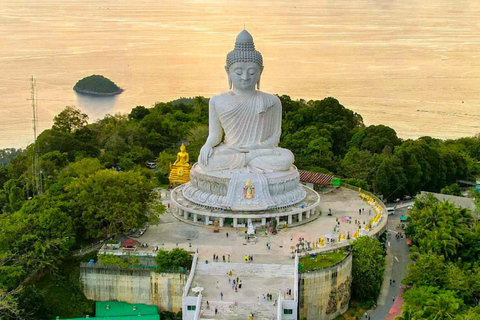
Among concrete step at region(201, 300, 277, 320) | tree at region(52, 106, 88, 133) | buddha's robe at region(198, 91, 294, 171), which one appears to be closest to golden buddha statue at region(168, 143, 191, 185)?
buddha's robe at region(198, 91, 294, 171)

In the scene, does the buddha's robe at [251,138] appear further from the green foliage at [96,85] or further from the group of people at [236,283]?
the green foliage at [96,85]

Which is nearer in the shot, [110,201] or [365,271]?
[365,271]

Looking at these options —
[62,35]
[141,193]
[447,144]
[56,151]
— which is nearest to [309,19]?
[62,35]

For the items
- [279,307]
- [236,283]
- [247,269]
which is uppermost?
[247,269]

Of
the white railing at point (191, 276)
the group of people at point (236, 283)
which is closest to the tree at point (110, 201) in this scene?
the white railing at point (191, 276)

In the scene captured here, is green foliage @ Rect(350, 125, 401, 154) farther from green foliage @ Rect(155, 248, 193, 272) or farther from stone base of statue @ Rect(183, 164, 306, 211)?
green foliage @ Rect(155, 248, 193, 272)

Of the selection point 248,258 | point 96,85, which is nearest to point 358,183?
point 248,258

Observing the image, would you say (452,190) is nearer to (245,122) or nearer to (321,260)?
(245,122)
